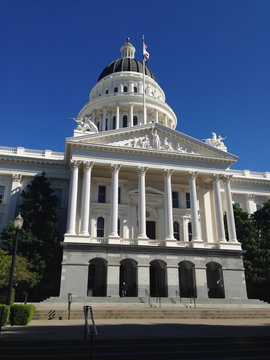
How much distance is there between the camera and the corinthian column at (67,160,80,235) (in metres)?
32.8

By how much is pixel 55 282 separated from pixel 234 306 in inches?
731

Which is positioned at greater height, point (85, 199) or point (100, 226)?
point (85, 199)

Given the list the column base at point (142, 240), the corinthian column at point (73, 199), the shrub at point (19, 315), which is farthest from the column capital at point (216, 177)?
the shrub at point (19, 315)

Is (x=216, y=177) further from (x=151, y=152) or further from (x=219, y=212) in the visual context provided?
(x=151, y=152)

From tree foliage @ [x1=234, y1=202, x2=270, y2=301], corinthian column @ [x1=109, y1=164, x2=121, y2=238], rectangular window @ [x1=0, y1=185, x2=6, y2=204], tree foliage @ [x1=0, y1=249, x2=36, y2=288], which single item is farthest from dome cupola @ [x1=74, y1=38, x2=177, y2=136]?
tree foliage @ [x1=0, y1=249, x2=36, y2=288]

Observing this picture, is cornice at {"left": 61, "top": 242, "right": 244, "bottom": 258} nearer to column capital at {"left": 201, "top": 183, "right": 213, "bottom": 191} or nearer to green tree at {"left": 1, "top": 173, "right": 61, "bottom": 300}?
green tree at {"left": 1, "top": 173, "right": 61, "bottom": 300}

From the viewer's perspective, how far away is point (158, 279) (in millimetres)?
35219

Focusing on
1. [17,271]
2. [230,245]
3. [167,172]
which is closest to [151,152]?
[167,172]

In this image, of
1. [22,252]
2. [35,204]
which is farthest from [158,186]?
[22,252]

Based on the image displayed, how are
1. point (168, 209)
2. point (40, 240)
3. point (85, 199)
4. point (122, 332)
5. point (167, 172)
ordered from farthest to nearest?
point (167, 172)
point (168, 209)
point (85, 199)
point (40, 240)
point (122, 332)

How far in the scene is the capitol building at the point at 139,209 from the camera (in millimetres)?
32250

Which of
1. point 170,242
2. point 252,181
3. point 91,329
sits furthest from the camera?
point 252,181

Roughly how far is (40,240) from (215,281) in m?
20.0

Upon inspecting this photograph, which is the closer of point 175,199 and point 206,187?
point 175,199
